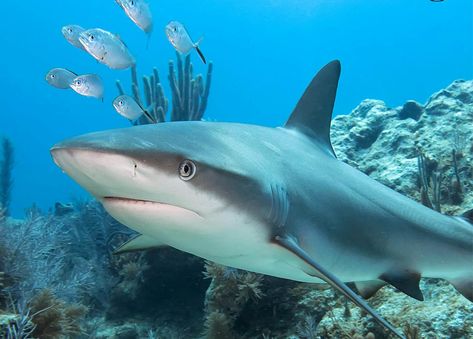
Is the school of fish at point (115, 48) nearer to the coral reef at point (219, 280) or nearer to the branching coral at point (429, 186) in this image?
the coral reef at point (219, 280)

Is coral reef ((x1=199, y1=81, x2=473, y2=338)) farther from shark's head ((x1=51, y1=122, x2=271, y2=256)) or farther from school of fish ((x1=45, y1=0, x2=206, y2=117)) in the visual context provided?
school of fish ((x1=45, y1=0, x2=206, y2=117))

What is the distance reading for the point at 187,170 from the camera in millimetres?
1964

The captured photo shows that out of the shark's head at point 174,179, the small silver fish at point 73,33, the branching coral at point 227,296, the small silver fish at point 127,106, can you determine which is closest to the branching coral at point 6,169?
the small silver fish at point 73,33

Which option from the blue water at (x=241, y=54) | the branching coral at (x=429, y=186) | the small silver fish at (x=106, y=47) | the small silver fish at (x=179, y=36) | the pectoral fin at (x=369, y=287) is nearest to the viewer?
the pectoral fin at (x=369, y=287)

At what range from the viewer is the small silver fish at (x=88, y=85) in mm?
6711

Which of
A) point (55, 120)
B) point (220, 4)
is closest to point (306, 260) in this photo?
point (220, 4)

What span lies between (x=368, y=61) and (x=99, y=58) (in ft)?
475

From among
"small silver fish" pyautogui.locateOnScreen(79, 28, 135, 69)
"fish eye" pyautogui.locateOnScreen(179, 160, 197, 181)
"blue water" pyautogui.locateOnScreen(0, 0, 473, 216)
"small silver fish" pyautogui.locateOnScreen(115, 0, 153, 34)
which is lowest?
"fish eye" pyautogui.locateOnScreen(179, 160, 197, 181)

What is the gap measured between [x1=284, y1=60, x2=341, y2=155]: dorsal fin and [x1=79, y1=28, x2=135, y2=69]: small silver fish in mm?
3437

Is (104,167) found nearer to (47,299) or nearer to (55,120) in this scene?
(47,299)

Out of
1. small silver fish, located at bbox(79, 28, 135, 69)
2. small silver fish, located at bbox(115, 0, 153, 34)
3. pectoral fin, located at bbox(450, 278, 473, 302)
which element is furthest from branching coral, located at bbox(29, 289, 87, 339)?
small silver fish, located at bbox(115, 0, 153, 34)

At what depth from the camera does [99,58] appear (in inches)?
247

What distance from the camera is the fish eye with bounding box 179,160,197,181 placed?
1930mm

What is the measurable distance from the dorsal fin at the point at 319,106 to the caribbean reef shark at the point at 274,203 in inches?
0.4
